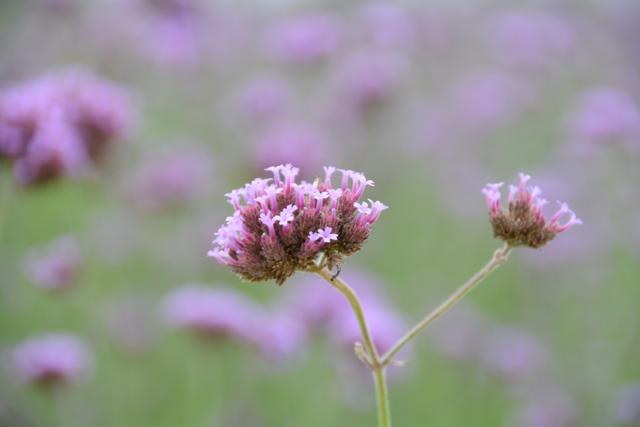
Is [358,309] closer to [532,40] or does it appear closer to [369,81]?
[369,81]

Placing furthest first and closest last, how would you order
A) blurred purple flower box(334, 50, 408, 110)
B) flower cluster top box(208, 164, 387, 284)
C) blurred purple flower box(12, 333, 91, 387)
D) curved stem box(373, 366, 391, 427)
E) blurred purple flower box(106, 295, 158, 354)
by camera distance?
1. blurred purple flower box(334, 50, 408, 110)
2. blurred purple flower box(106, 295, 158, 354)
3. blurred purple flower box(12, 333, 91, 387)
4. flower cluster top box(208, 164, 387, 284)
5. curved stem box(373, 366, 391, 427)

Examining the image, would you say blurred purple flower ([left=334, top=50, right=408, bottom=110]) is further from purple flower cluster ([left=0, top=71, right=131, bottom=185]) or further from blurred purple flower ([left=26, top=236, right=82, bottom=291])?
blurred purple flower ([left=26, top=236, right=82, bottom=291])

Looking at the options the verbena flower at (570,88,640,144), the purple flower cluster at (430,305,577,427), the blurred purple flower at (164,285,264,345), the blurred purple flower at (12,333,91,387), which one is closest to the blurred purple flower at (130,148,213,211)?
the blurred purple flower at (164,285,264,345)

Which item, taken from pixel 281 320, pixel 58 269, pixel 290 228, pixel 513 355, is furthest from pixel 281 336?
pixel 290 228

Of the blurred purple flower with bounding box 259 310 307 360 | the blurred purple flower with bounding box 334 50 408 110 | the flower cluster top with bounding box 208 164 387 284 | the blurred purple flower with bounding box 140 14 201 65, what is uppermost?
the blurred purple flower with bounding box 140 14 201 65

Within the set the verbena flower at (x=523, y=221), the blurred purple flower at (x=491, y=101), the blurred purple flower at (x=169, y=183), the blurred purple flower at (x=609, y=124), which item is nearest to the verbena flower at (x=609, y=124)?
the blurred purple flower at (x=609, y=124)

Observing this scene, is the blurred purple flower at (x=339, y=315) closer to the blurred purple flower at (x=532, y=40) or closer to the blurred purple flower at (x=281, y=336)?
the blurred purple flower at (x=281, y=336)

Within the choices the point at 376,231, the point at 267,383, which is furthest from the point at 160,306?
the point at 376,231
